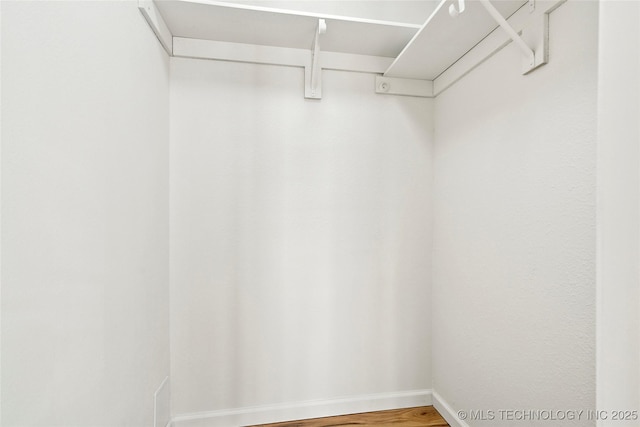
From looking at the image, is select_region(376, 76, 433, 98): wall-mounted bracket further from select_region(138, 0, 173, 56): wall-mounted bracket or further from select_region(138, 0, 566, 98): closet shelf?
select_region(138, 0, 173, 56): wall-mounted bracket

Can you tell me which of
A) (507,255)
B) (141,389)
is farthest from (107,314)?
(507,255)

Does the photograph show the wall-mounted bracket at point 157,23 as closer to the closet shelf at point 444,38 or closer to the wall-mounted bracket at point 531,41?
the closet shelf at point 444,38

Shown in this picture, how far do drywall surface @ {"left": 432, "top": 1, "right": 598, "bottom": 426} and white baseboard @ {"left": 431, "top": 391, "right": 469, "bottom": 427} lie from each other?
31 mm

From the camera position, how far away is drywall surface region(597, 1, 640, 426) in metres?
0.36

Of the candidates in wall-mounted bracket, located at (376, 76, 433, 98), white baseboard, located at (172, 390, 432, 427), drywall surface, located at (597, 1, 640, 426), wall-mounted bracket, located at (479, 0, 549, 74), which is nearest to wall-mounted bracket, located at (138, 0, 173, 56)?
wall-mounted bracket, located at (376, 76, 433, 98)

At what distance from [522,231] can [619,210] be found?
0.77m

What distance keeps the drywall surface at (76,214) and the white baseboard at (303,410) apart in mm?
342

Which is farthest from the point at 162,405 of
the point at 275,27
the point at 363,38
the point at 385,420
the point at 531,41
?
the point at 531,41

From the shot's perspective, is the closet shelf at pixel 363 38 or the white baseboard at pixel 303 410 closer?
the closet shelf at pixel 363 38

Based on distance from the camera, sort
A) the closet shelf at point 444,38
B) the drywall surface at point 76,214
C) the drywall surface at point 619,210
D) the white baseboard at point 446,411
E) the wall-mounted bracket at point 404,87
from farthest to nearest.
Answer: the wall-mounted bracket at point 404,87, the white baseboard at point 446,411, the closet shelf at point 444,38, the drywall surface at point 76,214, the drywall surface at point 619,210

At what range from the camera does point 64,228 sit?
2.24 ft

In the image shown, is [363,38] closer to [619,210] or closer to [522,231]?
[522,231]

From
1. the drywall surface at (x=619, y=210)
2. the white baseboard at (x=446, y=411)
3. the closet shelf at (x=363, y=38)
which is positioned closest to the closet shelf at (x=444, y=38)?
the closet shelf at (x=363, y=38)

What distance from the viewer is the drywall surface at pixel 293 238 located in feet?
4.71
